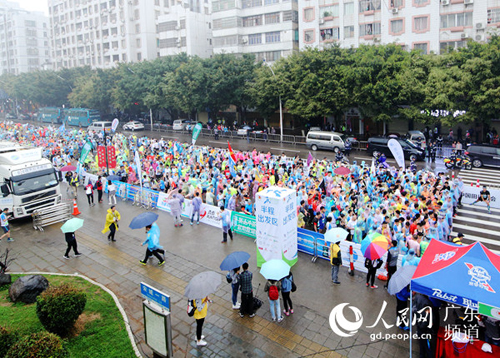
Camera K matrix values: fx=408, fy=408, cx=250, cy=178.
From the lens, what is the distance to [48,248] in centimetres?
1470

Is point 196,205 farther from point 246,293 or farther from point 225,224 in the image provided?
point 246,293

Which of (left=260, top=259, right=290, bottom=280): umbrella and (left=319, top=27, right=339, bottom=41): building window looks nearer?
(left=260, top=259, right=290, bottom=280): umbrella

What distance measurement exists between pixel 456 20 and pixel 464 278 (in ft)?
119

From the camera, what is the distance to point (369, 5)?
40.6m

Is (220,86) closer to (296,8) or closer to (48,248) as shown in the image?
(296,8)

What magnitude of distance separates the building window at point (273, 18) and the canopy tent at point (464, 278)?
151 feet

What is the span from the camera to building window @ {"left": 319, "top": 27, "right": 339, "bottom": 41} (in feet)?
143

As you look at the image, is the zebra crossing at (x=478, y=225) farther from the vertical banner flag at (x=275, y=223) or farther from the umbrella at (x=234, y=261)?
the umbrella at (x=234, y=261)

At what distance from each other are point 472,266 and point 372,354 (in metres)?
2.66

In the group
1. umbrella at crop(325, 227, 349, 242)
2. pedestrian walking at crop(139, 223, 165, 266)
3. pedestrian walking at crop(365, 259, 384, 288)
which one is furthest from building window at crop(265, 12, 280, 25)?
pedestrian walking at crop(365, 259, 384, 288)

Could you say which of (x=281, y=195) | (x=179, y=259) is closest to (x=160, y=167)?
(x=179, y=259)

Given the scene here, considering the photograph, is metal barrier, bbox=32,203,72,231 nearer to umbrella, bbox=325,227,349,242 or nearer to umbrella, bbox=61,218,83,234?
umbrella, bbox=61,218,83,234

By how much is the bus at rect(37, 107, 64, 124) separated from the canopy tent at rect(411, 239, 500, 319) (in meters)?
63.8

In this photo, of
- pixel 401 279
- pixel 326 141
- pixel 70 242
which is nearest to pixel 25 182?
pixel 70 242
